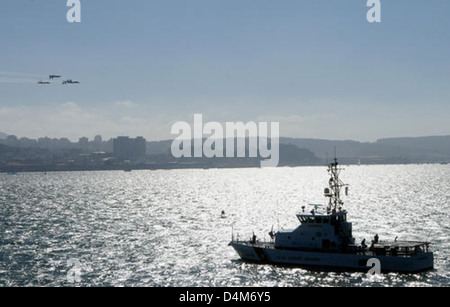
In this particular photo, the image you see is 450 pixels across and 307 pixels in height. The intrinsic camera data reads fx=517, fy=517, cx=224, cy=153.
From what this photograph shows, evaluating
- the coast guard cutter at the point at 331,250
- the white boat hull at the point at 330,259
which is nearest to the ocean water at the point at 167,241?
the white boat hull at the point at 330,259

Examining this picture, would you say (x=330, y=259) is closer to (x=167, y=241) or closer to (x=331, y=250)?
(x=331, y=250)

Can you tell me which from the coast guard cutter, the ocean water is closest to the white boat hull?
the coast guard cutter

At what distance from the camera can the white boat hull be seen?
59.8 m

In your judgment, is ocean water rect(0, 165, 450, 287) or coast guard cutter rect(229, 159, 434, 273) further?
coast guard cutter rect(229, 159, 434, 273)

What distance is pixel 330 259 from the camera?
62812 millimetres

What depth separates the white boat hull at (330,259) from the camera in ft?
196

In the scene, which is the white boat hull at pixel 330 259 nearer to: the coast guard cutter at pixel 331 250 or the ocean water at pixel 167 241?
the coast guard cutter at pixel 331 250

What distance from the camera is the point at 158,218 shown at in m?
119

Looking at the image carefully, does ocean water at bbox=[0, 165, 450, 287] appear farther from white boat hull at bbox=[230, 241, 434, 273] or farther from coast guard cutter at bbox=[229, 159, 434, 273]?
coast guard cutter at bbox=[229, 159, 434, 273]

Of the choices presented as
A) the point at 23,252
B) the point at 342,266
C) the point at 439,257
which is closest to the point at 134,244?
the point at 23,252

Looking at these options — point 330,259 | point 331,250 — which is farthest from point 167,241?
point 330,259
